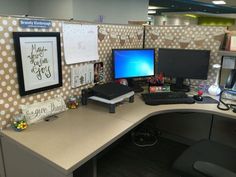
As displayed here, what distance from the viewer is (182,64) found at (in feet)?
6.59

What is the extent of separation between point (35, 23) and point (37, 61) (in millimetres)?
230

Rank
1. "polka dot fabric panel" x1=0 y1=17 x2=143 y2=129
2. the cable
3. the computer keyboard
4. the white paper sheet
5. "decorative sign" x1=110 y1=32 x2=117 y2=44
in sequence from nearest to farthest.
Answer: "polka dot fabric panel" x1=0 y1=17 x2=143 y2=129 < the white paper sheet < the computer keyboard < "decorative sign" x1=110 y1=32 x2=117 y2=44 < the cable

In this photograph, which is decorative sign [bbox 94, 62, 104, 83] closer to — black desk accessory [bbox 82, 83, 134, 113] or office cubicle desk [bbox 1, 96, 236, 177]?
black desk accessory [bbox 82, 83, 134, 113]

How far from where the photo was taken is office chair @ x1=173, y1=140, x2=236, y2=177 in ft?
3.87

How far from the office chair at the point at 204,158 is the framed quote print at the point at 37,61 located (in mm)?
968

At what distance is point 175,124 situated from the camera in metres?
2.36

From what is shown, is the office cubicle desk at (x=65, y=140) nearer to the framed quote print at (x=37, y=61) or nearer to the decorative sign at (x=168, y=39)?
the framed quote print at (x=37, y=61)

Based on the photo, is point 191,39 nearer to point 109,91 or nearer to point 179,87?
point 179,87

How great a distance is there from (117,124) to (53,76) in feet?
1.80

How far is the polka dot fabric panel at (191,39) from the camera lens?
196 cm

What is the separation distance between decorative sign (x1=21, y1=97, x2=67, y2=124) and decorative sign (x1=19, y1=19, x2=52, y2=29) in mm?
480

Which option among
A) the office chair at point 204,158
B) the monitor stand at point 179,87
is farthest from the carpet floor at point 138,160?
the monitor stand at point 179,87

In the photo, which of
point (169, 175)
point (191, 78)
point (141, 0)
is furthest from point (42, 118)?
point (141, 0)

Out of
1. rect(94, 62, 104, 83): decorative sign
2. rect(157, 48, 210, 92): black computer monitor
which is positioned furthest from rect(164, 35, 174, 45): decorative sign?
rect(94, 62, 104, 83): decorative sign
